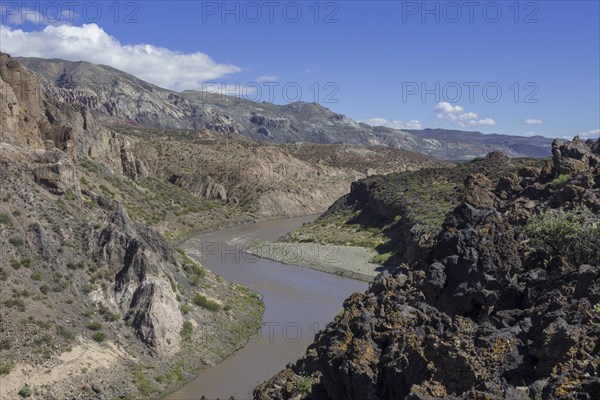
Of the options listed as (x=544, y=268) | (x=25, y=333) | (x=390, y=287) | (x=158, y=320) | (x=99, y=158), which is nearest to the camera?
(x=544, y=268)

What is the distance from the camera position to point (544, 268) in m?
17.2

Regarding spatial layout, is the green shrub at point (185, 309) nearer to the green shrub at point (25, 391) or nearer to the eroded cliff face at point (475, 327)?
the green shrub at point (25, 391)

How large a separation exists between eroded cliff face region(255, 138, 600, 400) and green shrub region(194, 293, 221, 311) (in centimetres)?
1635

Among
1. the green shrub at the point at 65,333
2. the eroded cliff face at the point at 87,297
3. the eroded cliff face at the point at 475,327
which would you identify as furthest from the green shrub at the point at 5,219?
the eroded cliff face at the point at 475,327

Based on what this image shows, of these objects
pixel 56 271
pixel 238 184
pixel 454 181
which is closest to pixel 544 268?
pixel 56 271

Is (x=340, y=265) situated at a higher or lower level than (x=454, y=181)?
→ lower

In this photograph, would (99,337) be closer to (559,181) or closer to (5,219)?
(5,219)

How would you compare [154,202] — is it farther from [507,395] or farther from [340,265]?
[507,395]

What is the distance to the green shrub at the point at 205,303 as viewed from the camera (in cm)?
3541

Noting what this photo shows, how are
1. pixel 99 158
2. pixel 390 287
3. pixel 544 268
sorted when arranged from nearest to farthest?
pixel 544 268 < pixel 390 287 < pixel 99 158

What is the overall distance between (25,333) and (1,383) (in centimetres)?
302

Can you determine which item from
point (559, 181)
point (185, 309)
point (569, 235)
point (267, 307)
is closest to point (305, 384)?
point (569, 235)

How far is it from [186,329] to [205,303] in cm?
398

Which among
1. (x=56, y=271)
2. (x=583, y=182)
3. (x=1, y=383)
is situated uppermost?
(x=583, y=182)
